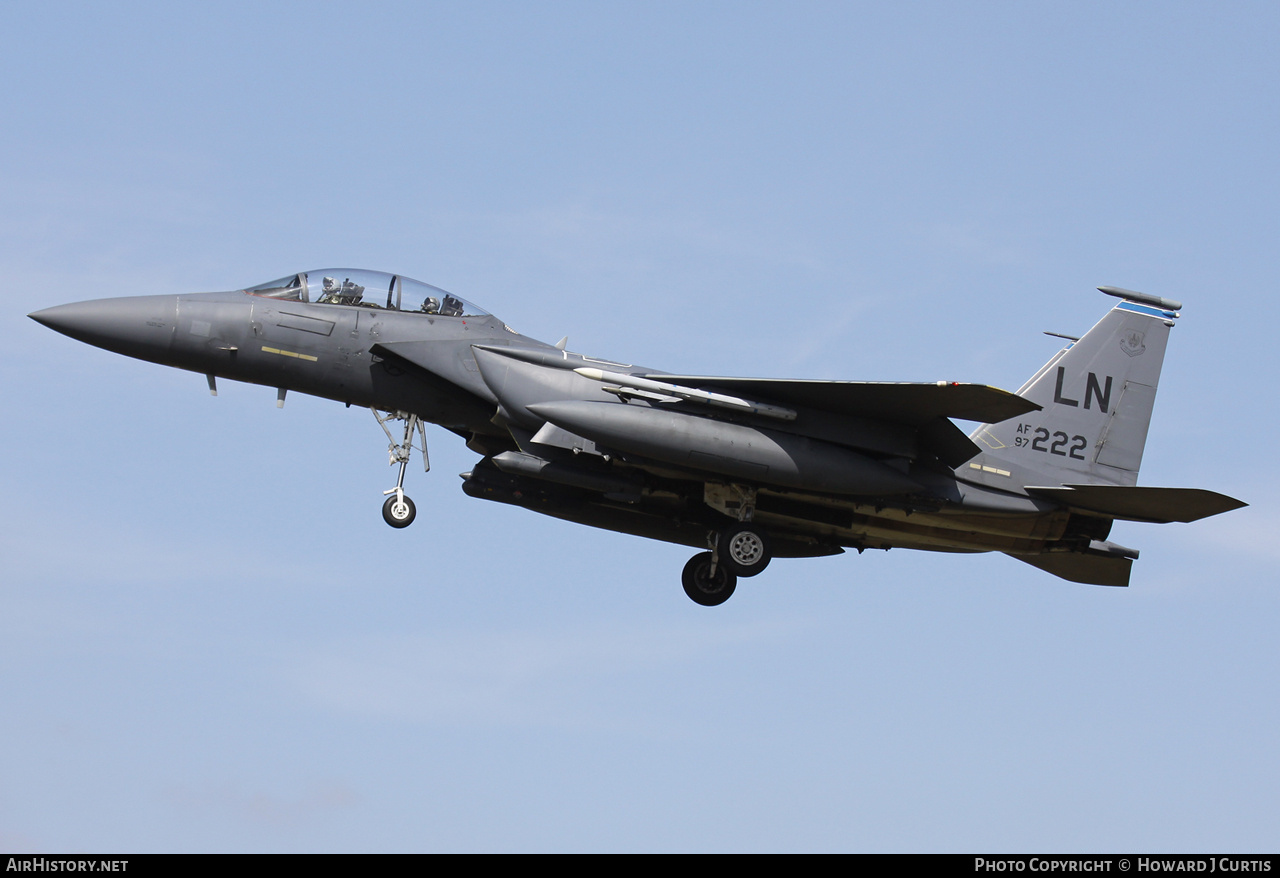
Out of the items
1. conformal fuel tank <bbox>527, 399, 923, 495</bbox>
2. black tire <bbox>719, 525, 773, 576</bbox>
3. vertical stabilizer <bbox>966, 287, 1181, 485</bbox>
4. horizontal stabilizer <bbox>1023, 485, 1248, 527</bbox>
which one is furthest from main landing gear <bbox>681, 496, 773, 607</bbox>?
horizontal stabilizer <bbox>1023, 485, 1248, 527</bbox>

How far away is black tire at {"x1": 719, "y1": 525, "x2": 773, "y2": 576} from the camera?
16750mm

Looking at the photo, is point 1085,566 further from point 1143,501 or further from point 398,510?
point 398,510

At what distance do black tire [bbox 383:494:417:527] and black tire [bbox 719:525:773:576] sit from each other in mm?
3727

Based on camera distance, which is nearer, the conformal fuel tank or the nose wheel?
the conformal fuel tank

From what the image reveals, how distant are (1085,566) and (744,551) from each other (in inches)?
188

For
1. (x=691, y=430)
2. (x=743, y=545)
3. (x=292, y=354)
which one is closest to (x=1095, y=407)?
(x=743, y=545)

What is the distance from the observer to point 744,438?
15.7m

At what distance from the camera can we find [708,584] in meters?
17.8

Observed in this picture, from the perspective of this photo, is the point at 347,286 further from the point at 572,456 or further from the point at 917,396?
the point at 917,396

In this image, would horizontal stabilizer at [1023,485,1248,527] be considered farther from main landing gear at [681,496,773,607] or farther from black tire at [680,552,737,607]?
black tire at [680,552,737,607]
